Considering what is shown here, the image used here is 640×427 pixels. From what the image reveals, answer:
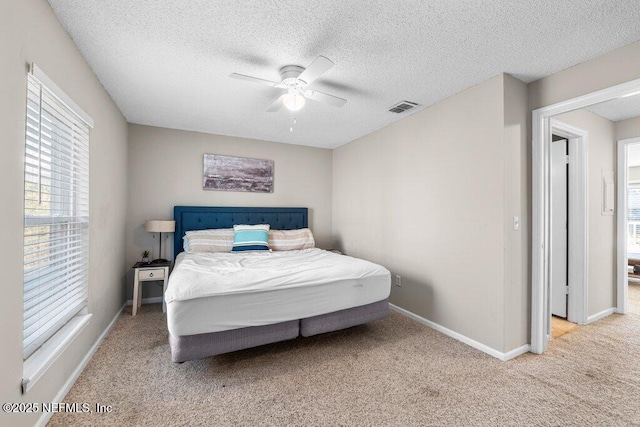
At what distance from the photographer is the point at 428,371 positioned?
2211 mm

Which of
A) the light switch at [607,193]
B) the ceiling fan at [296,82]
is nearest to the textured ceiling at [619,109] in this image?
the light switch at [607,193]

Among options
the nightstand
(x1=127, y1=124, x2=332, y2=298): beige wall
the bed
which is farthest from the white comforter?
(x1=127, y1=124, x2=332, y2=298): beige wall

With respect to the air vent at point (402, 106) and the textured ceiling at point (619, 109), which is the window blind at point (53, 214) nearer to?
the air vent at point (402, 106)

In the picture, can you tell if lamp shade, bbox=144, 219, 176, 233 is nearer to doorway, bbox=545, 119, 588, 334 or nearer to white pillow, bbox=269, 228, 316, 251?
white pillow, bbox=269, 228, 316, 251

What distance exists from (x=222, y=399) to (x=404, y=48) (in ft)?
9.35

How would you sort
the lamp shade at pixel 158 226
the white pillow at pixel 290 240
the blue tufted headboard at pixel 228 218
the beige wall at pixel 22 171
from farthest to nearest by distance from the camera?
the white pillow at pixel 290 240 < the blue tufted headboard at pixel 228 218 < the lamp shade at pixel 158 226 < the beige wall at pixel 22 171

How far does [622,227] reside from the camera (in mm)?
3467

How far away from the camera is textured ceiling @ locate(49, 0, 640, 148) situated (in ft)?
5.52

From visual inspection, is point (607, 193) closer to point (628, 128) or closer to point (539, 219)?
point (628, 128)

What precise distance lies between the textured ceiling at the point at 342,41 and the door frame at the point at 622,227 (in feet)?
7.26

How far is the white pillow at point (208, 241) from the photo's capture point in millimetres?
3701

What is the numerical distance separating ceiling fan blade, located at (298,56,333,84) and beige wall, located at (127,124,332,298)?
2.60m

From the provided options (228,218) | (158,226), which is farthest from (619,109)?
(158,226)

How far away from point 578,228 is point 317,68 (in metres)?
3.50
